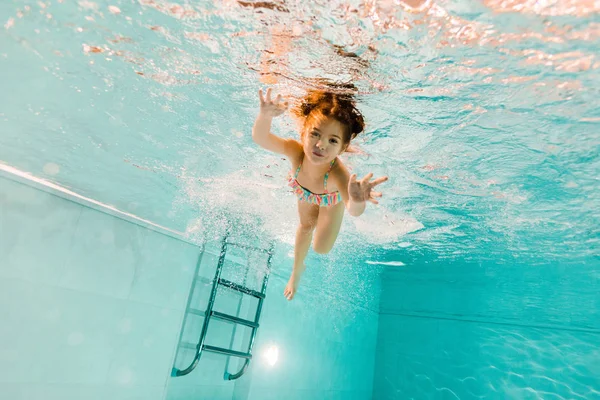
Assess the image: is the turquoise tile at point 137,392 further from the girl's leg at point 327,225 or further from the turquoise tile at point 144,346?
the girl's leg at point 327,225

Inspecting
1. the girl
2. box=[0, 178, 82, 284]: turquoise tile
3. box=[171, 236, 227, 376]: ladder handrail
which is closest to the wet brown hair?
the girl

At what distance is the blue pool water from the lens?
3.33 meters

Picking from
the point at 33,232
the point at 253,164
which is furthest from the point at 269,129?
the point at 33,232

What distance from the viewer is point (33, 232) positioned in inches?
243

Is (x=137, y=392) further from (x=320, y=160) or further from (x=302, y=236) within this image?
(x=320, y=160)

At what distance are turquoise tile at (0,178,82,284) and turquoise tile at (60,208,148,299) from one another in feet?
0.58

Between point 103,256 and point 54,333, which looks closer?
point 54,333

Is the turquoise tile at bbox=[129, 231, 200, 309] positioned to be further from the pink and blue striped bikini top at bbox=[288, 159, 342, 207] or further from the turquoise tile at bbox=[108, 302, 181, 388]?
the pink and blue striped bikini top at bbox=[288, 159, 342, 207]

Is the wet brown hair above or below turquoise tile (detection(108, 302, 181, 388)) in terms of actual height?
above

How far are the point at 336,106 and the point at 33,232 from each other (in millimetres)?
5239

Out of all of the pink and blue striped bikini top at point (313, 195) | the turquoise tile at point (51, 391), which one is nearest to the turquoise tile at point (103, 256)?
the turquoise tile at point (51, 391)

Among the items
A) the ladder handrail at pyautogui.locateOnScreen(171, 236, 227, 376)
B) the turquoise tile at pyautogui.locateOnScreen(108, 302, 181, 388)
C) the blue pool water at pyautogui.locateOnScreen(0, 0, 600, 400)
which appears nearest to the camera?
the blue pool water at pyautogui.locateOnScreen(0, 0, 600, 400)

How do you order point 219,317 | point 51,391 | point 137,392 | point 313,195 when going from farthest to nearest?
1. point 219,317
2. point 137,392
3. point 51,391
4. point 313,195

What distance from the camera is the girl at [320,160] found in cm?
Answer: 347
